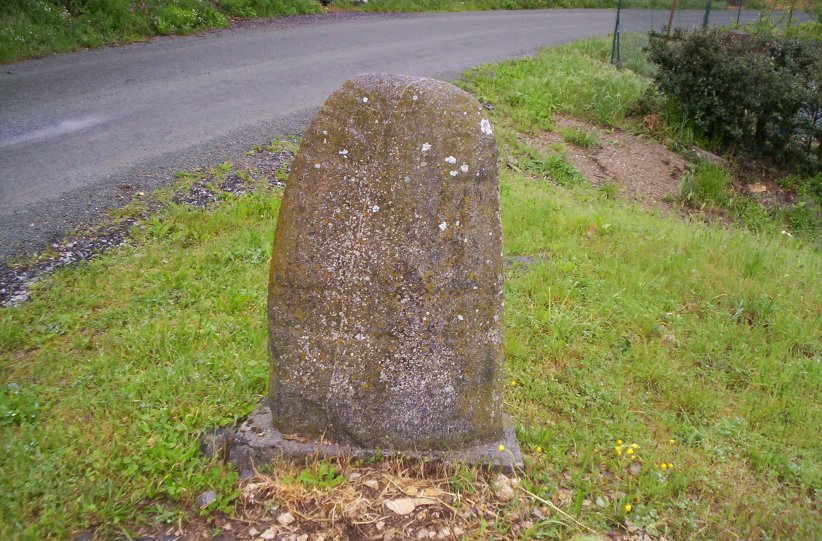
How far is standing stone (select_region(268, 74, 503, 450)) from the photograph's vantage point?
9.25 feet

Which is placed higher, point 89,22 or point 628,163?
point 89,22

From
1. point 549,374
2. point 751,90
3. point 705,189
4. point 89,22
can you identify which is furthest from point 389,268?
point 89,22

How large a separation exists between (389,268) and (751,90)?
8.52 metres

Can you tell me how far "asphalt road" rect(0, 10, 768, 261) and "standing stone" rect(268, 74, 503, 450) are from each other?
3.29 meters

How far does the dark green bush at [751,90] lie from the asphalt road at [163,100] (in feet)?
11.7

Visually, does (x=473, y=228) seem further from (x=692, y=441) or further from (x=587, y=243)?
(x=587, y=243)

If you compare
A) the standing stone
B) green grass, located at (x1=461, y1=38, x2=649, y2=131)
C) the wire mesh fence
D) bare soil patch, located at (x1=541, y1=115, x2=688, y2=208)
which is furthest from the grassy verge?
the wire mesh fence

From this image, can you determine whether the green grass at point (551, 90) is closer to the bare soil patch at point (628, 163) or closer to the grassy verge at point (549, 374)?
the bare soil patch at point (628, 163)

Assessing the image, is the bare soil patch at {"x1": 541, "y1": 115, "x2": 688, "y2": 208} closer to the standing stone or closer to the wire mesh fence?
the wire mesh fence

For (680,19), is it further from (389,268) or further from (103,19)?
(389,268)

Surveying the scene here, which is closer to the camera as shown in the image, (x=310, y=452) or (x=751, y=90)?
(x=310, y=452)

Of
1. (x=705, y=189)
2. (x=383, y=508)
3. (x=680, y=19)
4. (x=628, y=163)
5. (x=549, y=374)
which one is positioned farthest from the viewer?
(x=680, y=19)

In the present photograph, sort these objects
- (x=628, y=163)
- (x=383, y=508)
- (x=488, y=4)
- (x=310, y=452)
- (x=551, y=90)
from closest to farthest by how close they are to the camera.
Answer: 1. (x=383, y=508)
2. (x=310, y=452)
3. (x=628, y=163)
4. (x=551, y=90)
5. (x=488, y=4)

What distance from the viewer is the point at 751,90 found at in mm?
9281
